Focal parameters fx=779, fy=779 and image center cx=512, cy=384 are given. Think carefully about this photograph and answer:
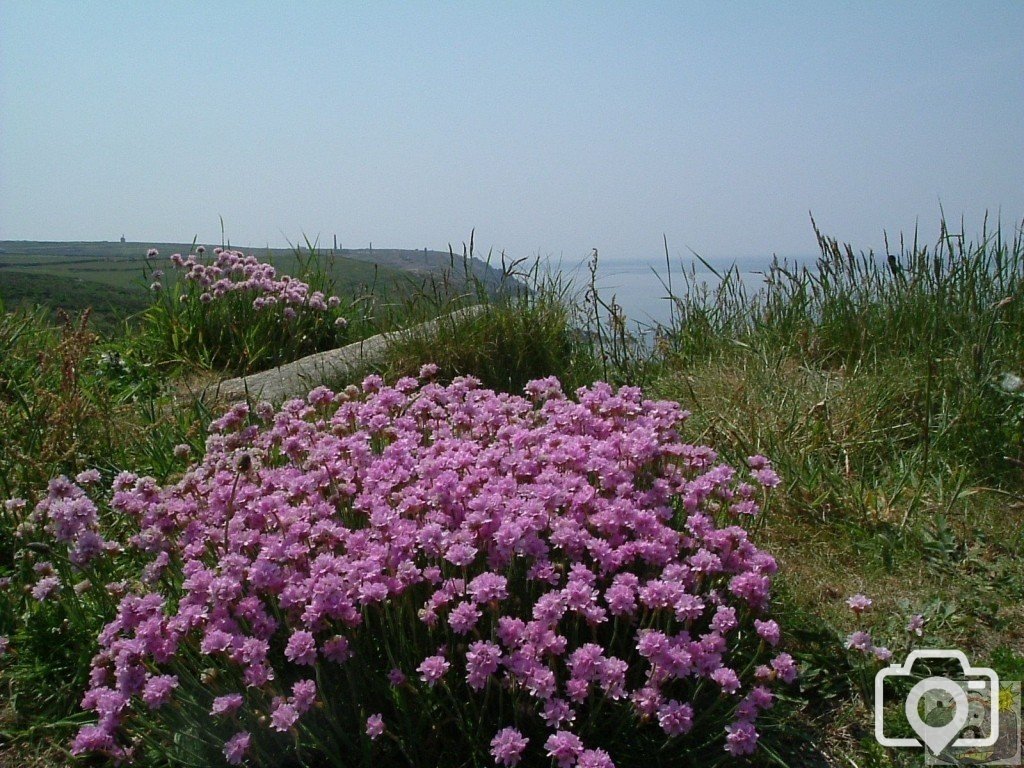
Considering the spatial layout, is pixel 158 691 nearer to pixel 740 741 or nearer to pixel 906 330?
pixel 740 741

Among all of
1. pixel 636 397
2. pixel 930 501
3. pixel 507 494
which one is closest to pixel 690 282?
pixel 930 501

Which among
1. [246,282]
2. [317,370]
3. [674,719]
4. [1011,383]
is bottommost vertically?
[674,719]

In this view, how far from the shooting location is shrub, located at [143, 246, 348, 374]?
23.5 ft

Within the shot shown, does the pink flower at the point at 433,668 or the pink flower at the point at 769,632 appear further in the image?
the pink flower at the point at 769,632

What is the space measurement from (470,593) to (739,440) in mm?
2362

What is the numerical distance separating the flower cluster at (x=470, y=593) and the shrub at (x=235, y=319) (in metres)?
4.23

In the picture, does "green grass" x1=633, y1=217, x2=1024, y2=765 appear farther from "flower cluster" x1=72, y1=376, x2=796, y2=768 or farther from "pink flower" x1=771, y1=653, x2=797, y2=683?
"flower cluster" x1=72, y1=376, x2=796, y2=768

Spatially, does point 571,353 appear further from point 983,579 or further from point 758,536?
point 983,579

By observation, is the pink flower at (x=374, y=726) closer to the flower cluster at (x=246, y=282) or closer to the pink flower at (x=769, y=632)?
the pink flower at (x=769, y=632)

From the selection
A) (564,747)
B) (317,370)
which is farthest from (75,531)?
(317,370)

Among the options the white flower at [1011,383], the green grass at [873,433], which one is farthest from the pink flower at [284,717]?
the white flower at [1011,383]

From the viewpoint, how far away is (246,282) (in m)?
7.34

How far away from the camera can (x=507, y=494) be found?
2.68 meters

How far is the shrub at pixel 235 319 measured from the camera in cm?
718
